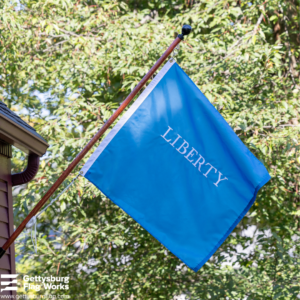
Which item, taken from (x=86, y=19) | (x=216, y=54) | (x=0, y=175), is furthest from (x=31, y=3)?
(x=0, y=175)

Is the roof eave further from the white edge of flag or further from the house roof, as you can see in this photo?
the white edge of flag

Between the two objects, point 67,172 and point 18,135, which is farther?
point 18,135

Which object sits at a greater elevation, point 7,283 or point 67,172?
point 67,172

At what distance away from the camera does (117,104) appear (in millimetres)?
6281

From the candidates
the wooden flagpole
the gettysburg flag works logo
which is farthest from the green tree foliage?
the wooden flagpole

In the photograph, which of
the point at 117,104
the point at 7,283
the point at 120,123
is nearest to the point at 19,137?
the point at 120,123

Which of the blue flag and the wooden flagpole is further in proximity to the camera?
the blue flag

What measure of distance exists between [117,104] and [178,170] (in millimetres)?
3401

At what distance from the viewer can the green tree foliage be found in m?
5.75

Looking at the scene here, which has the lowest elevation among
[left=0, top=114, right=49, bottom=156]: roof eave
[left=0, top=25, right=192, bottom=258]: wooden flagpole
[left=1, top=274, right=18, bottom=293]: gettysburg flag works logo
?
[left=1, top=274, right=18, bottom=293]: gettysburg flag works logo

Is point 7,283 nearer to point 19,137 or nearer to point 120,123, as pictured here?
point 19,137

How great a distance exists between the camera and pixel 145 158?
3.02m

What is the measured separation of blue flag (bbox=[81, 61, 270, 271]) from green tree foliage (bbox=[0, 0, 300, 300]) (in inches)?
93.1

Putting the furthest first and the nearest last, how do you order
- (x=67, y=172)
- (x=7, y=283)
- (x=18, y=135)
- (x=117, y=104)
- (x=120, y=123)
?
(x=117, y=104) < (x=18, y=135) < (x=7, y=283) < (x=120, y=123) < (x=67, y=172)
